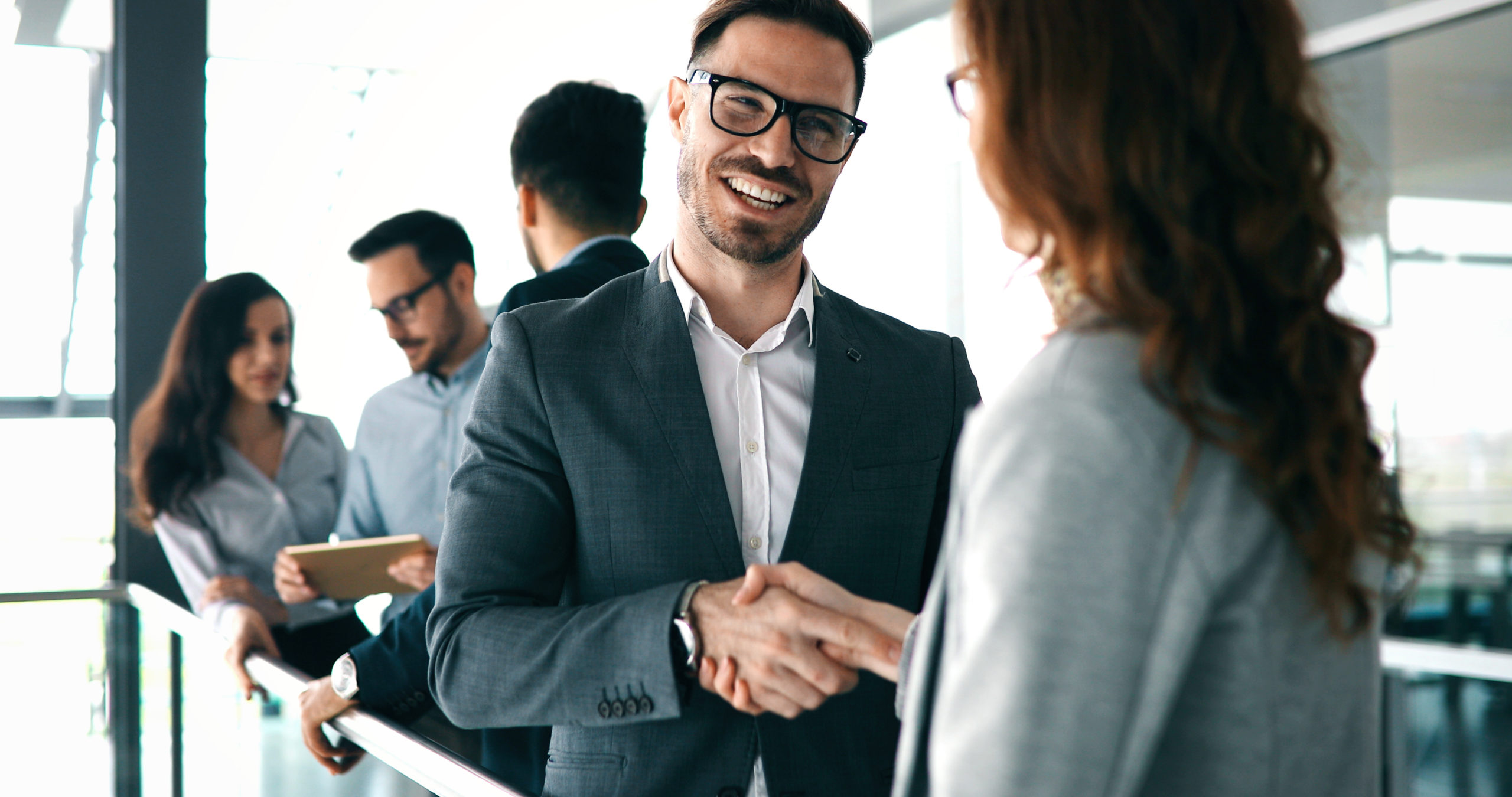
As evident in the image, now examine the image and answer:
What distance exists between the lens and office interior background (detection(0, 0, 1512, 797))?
123 inches

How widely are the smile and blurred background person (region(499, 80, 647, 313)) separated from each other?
2.35ft

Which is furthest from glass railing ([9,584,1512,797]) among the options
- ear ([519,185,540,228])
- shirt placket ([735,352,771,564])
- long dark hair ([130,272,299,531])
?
shirt placket ([735,352,771,564])

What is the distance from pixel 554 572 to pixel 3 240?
13.1 ft

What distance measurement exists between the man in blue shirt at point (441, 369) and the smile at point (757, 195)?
48 cm

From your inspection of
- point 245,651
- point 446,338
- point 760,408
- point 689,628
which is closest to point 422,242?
point 446,338

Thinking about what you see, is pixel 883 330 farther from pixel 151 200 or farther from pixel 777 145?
pixel 151 200

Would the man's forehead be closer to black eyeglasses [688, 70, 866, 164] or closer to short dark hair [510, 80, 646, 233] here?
black eyeglasses [688, 70, 866, 164]

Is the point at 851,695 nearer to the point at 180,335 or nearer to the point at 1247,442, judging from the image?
the point at 1247,442

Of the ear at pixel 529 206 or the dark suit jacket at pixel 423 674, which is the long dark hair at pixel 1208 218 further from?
the ear at pixel 529 206

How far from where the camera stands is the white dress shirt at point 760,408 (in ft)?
5.04

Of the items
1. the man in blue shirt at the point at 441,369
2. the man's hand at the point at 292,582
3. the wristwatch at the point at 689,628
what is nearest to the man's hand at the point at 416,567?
the man in blue shirt at the point at 441,369

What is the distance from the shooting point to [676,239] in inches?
66.1

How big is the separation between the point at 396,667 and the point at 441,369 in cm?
171

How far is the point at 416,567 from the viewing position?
8.21 feet
